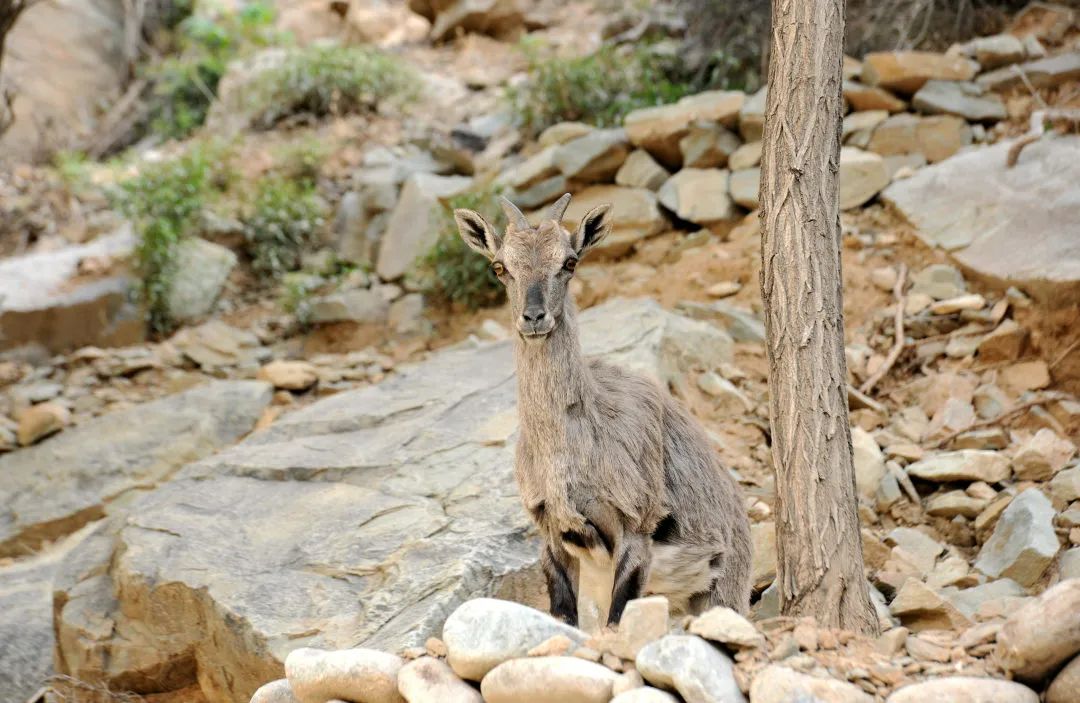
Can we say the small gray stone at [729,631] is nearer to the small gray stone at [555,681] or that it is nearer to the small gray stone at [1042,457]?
the small gray stone at [555,681]

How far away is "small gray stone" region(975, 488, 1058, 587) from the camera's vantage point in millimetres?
6074

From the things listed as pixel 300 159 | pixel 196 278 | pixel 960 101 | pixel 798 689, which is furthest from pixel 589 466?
pixel 300 159

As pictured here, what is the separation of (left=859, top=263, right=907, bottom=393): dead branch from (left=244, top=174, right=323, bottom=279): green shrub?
7.70m

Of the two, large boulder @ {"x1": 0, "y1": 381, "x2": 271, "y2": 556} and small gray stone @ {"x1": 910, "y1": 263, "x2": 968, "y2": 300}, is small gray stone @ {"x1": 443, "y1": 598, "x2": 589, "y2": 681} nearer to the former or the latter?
large boulder @ {"x1": 0, "y1": 381, "x2": 271, "y2": 556}

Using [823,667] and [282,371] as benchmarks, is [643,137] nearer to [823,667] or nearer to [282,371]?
[282,371]

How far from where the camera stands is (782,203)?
4.94 meters

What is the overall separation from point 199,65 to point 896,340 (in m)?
13.4

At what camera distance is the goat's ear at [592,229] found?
5.34 m

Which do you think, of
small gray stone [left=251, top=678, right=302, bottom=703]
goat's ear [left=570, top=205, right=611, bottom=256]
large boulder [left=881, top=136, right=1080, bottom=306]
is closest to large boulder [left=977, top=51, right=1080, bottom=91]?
large boulder [left=881, top=136, right=1080, bottom=306]

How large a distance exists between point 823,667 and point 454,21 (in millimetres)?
15741

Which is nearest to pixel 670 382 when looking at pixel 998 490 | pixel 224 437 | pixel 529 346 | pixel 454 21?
pixel 998 490

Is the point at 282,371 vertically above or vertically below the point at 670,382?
below

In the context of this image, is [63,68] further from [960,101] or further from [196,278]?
[960,101]

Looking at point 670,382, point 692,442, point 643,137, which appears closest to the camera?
point 692,442
